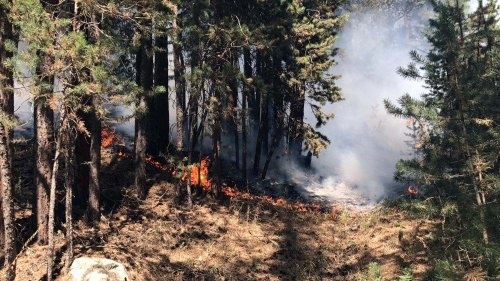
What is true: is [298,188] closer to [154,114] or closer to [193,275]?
[154,114]

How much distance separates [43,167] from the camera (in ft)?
30.3

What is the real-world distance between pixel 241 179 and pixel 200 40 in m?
9.88

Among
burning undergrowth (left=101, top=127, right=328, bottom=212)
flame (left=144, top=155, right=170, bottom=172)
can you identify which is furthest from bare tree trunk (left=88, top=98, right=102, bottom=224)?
flame (left=144, top=155, right=170, bottom=172)

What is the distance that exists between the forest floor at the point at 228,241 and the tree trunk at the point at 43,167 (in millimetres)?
551

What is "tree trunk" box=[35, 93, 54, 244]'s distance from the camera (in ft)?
30.1

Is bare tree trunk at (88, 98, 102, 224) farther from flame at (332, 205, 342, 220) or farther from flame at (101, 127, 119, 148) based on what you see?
flame at (332, 205, 342, 220)

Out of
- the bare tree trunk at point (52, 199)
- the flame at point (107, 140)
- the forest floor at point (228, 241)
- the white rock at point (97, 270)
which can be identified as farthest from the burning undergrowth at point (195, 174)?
the bare tree trunk at point (52, 199)

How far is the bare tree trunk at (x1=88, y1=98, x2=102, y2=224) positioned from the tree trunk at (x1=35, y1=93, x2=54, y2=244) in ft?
4.03

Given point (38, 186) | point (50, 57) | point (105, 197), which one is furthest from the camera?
point (105, 197)

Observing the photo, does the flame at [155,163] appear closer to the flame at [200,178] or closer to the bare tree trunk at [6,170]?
the flame at [200,178]

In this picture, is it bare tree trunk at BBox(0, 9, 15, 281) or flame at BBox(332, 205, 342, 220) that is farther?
flame at BBox(332, 205, 342, 220)

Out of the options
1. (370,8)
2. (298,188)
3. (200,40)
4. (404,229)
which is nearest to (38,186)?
(200,40)

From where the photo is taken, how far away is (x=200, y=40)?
1300 centimetres

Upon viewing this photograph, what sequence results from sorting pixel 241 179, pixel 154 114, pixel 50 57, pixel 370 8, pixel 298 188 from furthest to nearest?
pixel 370 8, pixel 298 188, pixel 241 179, pixel 154 114, pixel 50 57
